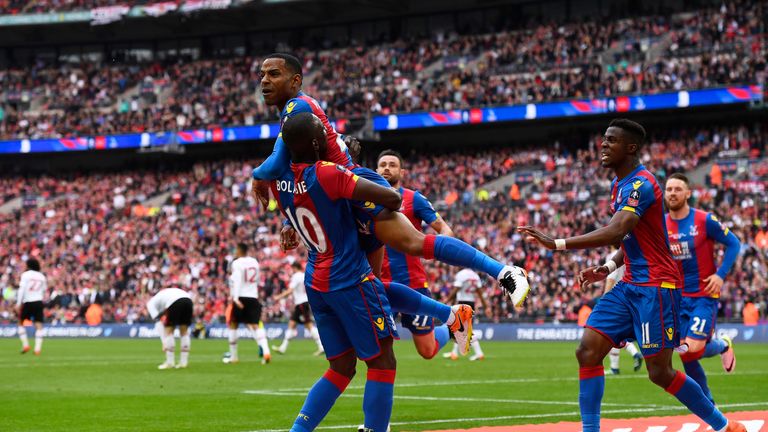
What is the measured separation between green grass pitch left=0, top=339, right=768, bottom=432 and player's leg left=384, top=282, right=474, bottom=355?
8.60 feet

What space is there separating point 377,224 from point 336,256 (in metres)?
0.41

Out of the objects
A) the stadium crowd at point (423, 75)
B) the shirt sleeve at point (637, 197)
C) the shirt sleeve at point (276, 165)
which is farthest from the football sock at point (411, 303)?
the stadium crowd at point (423, 75)

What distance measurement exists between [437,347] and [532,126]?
134ft

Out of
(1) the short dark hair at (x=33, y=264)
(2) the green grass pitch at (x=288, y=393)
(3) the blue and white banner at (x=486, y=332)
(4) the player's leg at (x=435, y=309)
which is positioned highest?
(1) the short dark hair at (x=33, y=264)

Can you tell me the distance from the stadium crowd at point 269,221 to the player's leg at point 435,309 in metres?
28.4

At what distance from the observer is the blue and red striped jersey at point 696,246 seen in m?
12.7

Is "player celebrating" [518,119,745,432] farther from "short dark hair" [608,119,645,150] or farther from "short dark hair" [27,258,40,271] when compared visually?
"short dark hair" [27,258,40,271]

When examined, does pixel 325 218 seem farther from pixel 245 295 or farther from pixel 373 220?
pixel 245 295

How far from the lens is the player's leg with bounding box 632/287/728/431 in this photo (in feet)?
30.8

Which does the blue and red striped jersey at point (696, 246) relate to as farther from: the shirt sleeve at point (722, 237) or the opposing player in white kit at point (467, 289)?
the opposing player in white kit at point (467, 289)

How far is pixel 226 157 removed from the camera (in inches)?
2359

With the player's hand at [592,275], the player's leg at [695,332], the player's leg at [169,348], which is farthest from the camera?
the player's leg at [169,348]

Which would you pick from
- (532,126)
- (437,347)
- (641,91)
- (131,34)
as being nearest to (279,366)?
(437,347)

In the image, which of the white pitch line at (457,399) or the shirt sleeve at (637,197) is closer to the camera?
the shirt sleeve at (637,197)
